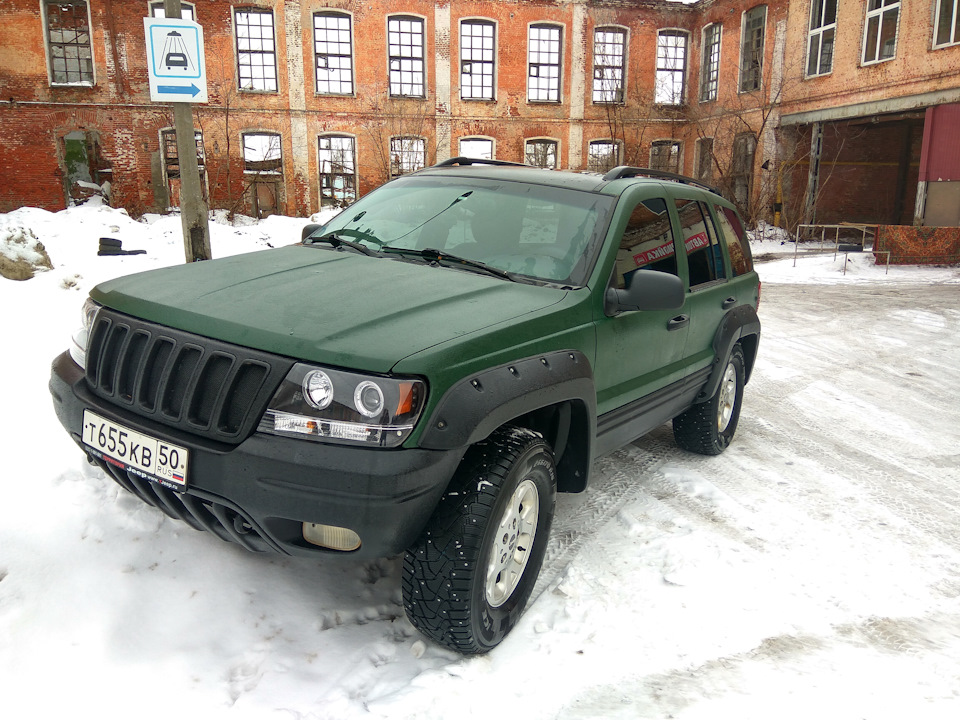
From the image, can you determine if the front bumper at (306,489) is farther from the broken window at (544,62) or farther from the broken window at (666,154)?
the broken window at (666,154)

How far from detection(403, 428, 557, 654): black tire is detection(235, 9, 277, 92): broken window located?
1034 inches

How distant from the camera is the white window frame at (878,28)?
19.7 metres

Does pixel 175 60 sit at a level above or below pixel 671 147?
below

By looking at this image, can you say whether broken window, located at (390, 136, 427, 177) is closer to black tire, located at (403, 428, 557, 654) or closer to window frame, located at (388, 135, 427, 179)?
window frame, located at (388, 135, 427, 179)

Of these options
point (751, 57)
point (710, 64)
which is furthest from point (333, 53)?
point (751, 57)

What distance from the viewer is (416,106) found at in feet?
87.7

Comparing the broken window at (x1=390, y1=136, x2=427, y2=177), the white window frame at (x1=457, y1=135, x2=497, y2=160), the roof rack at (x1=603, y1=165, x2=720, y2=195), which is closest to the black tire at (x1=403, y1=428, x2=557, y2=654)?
the roof rack at (x1=603, y1=165, x2=720, y2=195)

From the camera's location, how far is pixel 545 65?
91.5ft

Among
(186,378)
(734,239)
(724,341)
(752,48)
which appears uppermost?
(752,48)

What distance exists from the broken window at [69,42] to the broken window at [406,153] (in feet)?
34.8

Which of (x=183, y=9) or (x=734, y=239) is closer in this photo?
(x=734, y=239)

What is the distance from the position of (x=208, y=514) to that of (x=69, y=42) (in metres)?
28.0

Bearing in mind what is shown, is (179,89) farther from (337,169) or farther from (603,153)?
(603,153)

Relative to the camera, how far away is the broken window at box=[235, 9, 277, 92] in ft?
82.8
